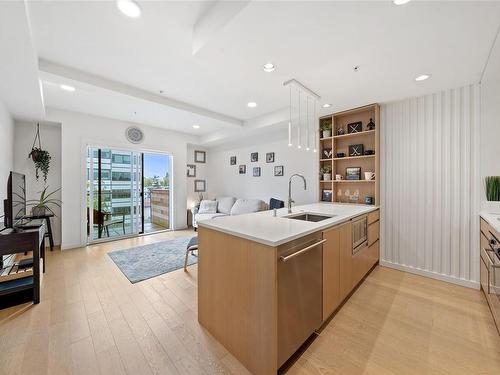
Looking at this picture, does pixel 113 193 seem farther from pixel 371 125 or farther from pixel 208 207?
pixel 371 125

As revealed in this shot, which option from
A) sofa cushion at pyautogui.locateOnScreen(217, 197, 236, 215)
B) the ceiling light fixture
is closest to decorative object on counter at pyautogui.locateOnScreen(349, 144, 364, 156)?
the ceiling light fixture

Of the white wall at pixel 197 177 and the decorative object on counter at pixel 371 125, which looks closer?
the decorative object on counter at pixel 371 125

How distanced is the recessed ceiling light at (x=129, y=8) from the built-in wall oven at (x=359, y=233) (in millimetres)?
2708

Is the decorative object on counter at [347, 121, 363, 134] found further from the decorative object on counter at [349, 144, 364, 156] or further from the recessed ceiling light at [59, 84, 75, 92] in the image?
the recessed ceiling light at [59, 84, 75, 92]

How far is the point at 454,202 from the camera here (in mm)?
2635

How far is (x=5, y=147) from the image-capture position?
3.09 meters

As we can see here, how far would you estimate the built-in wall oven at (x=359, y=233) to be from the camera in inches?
91.5

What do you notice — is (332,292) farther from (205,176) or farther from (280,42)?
(205,176)

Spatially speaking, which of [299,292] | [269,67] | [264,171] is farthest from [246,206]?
[299,292]

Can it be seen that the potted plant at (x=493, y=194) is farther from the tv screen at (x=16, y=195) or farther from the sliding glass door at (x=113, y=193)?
the sliding glass door at (x=113, y=193)

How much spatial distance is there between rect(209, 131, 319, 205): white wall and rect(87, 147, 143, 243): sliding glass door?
209cm

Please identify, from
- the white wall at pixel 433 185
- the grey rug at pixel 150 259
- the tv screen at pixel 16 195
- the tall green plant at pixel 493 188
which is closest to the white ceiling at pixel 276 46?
the white wall at pixel 433 185

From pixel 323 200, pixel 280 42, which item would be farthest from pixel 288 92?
pixel 323 200

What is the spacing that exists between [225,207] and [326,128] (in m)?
3.07
